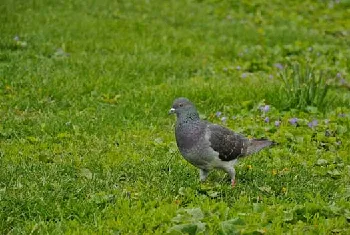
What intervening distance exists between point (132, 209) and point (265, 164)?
2.20 metres

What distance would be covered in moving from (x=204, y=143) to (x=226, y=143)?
1.03ft

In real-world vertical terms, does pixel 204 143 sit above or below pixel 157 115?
above

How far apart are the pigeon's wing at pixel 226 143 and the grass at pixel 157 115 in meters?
0.31

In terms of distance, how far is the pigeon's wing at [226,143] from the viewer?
695 centimetres

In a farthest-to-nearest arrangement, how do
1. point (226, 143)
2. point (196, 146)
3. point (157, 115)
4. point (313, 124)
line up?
point (157, 115), point (313, 124), point (226, 143), point (196, 146)

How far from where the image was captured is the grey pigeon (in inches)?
269

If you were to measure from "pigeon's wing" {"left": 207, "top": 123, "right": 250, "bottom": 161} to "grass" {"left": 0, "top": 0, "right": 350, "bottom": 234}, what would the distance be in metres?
0.31

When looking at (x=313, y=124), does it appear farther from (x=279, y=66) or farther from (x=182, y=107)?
(x=279, y=66)

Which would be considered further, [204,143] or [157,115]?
[157,115]

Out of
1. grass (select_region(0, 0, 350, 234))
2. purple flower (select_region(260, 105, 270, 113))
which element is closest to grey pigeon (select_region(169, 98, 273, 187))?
grass (select_region(0, 0, 350, 234))

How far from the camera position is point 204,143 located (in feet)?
22.4

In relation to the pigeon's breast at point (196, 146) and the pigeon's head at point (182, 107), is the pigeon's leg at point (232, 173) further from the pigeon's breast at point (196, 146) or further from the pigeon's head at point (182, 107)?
the pigeon's head at point (182, 107)

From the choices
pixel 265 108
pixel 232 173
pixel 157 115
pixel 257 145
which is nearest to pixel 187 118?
pixel 232 173

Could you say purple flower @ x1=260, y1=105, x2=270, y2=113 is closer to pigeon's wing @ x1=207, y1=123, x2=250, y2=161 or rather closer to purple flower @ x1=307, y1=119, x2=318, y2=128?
purple flower @ x1=307, y1=119, x2=318, y2=128
